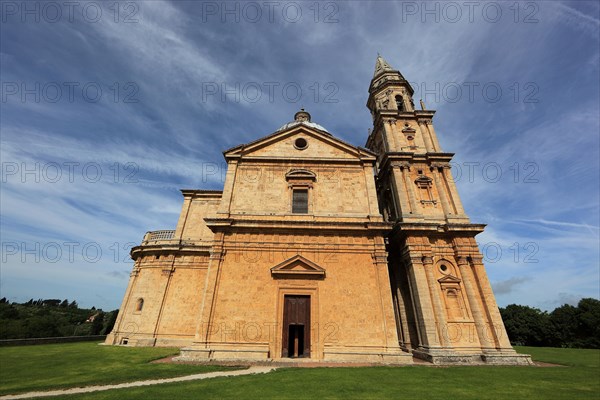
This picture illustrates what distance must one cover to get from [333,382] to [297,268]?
6682 millimetres

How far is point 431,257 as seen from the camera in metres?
17.0

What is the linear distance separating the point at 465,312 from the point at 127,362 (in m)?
18.8

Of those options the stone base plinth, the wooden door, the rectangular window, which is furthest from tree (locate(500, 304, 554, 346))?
the rectangular window

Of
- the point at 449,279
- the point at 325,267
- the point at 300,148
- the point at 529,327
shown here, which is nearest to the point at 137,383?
the point at 325,267

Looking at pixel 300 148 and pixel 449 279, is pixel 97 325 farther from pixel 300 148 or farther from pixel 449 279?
pixel 449 279

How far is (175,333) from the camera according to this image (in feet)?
64.6

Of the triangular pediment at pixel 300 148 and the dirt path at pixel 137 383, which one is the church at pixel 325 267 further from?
the dirt path at pixel 137 383

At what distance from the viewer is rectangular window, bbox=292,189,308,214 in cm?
1752

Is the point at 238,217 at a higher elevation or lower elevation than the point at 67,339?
higher

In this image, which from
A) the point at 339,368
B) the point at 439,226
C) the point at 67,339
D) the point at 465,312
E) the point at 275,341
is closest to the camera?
the point at 339,368

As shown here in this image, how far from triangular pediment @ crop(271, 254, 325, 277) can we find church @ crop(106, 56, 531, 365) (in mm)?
62

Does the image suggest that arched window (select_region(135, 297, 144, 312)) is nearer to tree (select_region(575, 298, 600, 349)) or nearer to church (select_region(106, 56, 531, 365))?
church (select_region(106, 56, 531, 365))

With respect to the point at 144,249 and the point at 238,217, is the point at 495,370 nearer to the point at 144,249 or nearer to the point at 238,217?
the point at 238,217

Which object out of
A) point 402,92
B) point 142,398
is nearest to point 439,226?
point 402,92
